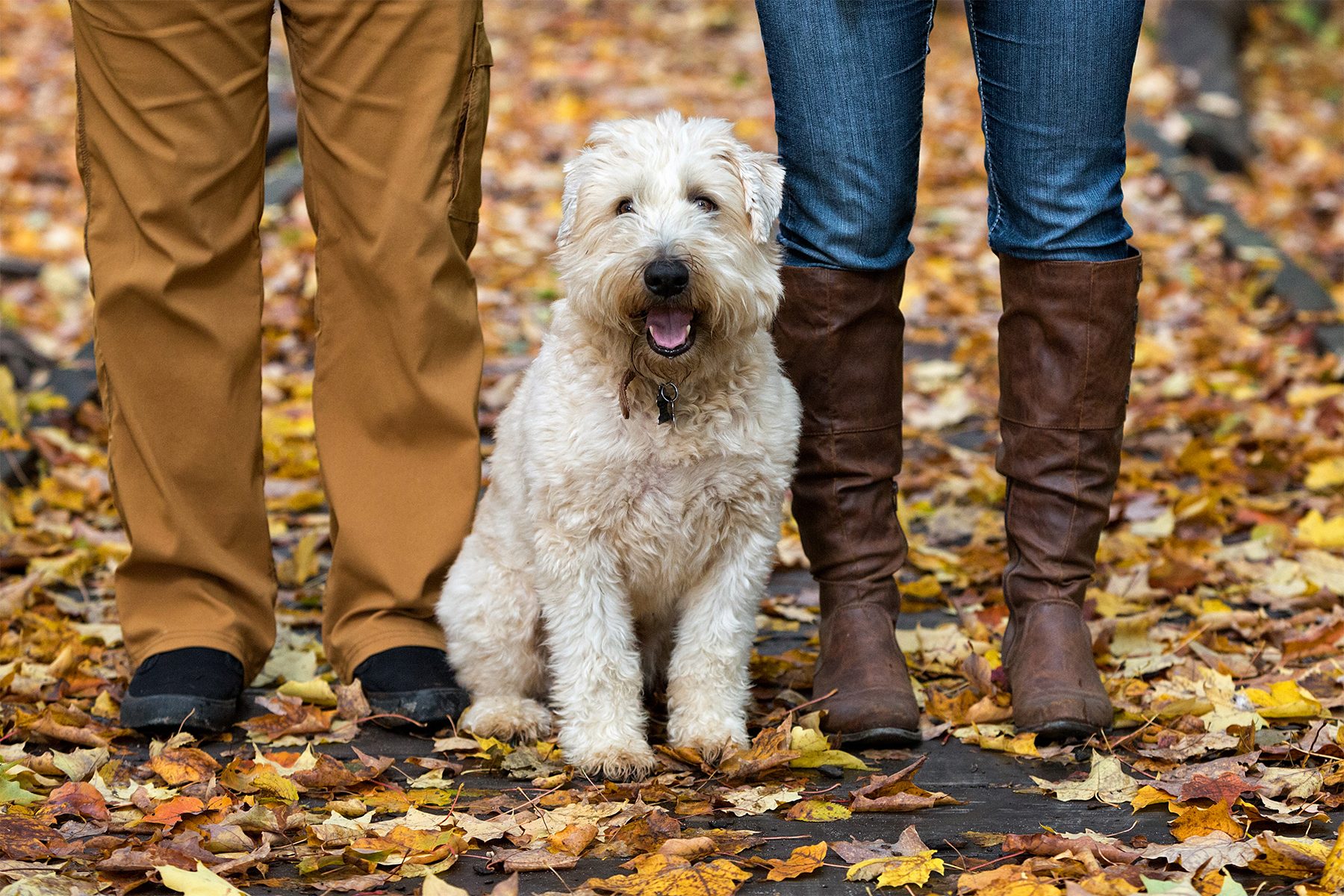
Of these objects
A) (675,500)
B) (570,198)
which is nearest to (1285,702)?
(675,500)

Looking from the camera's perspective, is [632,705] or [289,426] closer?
[632,705]

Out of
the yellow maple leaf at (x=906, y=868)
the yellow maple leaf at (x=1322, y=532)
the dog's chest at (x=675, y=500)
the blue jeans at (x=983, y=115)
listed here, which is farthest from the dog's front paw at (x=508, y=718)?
the yellow maple leaf at (x=1322, y=532)

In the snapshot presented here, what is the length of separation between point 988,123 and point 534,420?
1225 millimetres

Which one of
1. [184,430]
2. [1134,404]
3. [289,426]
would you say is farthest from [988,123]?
[289,426]

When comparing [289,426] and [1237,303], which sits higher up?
[1237,303]

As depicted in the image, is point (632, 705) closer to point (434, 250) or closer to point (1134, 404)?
point (434, 250)

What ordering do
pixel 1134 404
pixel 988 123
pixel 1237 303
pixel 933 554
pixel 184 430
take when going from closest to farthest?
pixel 988 123 → pixel 184 430 → pixel 933 554 → pixel 1134 404 → pixel 1237 303

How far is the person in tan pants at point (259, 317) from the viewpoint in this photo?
3.17 meters

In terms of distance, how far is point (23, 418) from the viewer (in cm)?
541

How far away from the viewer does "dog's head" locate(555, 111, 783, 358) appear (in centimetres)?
293

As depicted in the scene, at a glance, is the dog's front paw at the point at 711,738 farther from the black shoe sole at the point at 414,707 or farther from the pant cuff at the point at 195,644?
the pant cuff at the point at 195,644

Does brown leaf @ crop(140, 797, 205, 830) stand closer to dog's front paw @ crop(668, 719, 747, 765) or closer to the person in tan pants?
the person in tan pants

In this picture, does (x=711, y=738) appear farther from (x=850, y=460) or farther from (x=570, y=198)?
(x=570, y=198)

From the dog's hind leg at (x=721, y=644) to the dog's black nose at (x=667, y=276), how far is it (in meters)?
0.60
